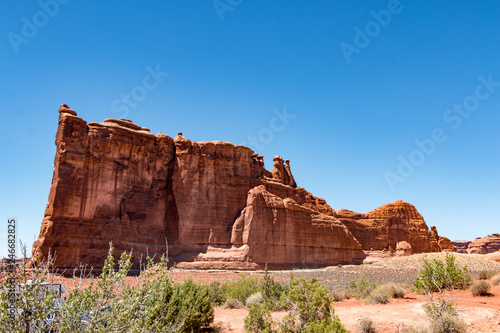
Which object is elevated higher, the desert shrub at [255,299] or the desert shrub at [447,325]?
the desert shrub at [447,325]

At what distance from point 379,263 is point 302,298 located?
4979cm

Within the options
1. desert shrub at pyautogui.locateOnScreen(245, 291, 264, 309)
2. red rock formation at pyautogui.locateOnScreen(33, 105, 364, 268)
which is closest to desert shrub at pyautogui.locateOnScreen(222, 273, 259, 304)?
desert shrub at pyautogui.locateOnScreen(245, 291, 264, 309)

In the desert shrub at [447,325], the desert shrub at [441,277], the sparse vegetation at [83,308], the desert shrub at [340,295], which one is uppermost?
the sparse vegetation at [83,308]

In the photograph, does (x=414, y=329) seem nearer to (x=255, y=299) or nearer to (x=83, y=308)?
(x=255, y=299)

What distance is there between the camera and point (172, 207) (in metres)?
44.9

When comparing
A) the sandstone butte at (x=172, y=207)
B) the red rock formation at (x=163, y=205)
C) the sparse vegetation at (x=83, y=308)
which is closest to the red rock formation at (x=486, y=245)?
the sandstone butte at (x=172, y=207)

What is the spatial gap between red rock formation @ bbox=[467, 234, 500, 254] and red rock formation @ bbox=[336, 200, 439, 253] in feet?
207

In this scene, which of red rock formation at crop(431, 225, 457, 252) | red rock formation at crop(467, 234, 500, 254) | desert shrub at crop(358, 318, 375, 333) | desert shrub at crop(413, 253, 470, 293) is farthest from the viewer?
red rock formation at crop(467, 234, 500, 254)

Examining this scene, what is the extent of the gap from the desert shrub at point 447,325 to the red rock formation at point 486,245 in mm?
127244

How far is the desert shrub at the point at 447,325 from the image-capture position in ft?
27.3

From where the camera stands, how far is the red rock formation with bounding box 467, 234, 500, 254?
11081 centimetres

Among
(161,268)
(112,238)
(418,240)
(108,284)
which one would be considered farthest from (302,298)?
(418,240)

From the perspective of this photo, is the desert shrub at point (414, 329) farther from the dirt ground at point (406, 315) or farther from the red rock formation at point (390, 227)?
the red rock formation at point (390, 227)

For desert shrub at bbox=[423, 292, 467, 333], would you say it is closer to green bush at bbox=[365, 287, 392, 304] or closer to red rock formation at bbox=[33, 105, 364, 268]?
green bush at bbox=[365, 287, 392, 304]
